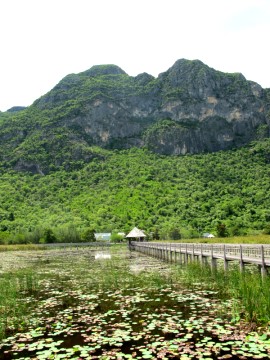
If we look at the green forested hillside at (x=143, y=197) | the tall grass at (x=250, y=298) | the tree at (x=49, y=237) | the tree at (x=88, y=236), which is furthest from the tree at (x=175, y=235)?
the tall grass at (x=250, y=298)

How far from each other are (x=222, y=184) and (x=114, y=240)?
62799 mm

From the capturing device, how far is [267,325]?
1128 centimetres

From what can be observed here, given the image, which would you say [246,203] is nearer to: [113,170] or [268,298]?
[113,170]

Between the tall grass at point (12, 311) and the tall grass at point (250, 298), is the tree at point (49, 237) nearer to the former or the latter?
the tall grass at point (12, 311)

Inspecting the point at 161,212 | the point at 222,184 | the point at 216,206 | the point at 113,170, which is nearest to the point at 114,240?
the point at 161,212

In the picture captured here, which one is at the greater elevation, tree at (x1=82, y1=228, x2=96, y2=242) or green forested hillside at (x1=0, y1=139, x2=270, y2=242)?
green forested hillside at (x1=0, y1=139, x2=270, y2=242)

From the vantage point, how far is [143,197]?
486ft

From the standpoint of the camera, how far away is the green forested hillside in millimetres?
118938

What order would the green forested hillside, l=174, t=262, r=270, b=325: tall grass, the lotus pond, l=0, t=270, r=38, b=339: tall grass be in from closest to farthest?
the lotus pond < l=174, t=262, r=270, b=325: tall grass < l=0, t=270, r=38, b=339: tall grass < the green forested hillside

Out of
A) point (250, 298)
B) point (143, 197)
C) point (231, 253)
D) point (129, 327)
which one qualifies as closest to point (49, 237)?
point (143, 197)

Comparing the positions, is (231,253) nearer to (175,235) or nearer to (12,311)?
(12,311)

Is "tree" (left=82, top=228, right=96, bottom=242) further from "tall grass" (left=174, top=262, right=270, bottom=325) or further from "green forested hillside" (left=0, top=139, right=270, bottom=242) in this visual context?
"tall grass" (left=174, top=262, right=270, bottom=325)

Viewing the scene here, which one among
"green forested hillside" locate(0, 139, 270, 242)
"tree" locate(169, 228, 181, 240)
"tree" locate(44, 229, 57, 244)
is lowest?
"tree" locate(169, 228, 181, 240)

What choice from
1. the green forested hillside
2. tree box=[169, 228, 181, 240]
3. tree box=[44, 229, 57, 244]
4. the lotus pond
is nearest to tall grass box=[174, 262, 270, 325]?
the lotus pond
